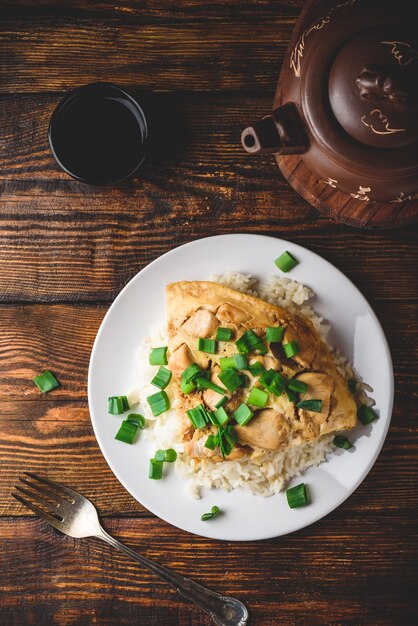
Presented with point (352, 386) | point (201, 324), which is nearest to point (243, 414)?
point (201, 324)

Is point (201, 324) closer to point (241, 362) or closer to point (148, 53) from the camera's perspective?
point (241, 362)

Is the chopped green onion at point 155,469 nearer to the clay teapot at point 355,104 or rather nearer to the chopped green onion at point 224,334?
the chopped green onion at point 224,334

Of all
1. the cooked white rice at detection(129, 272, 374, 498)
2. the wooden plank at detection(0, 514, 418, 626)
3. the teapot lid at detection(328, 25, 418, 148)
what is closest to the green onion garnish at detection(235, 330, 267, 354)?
the cooked white rice at detection(129, 272, 374, 498)

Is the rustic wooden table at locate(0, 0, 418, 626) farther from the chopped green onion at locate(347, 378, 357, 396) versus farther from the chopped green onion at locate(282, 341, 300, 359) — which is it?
the chopped green onion at locate(282, 341, 300, 359)

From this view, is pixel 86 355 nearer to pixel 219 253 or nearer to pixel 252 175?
pixel 219 253

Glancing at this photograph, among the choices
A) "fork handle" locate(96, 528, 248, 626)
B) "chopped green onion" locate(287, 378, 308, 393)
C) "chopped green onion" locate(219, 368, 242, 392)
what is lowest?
"fork handle" locate(96, 528, 248, 626)

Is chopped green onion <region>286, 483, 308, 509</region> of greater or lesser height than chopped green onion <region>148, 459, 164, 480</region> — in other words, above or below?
below

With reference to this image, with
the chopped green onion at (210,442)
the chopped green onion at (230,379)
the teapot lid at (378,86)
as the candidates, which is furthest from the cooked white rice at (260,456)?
the teapot lid at (378,86)

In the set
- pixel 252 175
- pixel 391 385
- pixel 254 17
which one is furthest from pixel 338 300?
pixel 254 17
